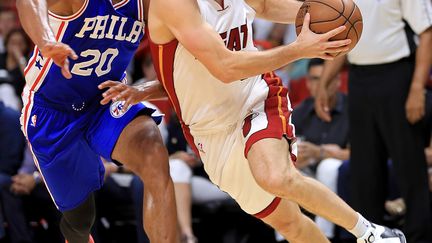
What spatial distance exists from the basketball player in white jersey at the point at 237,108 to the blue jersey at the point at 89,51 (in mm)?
177

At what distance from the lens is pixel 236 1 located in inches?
203

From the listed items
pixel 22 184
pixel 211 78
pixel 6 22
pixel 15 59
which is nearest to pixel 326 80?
pixel 211 78

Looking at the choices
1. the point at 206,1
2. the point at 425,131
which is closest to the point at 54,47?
the point at 206,1

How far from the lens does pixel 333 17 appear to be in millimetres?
4707

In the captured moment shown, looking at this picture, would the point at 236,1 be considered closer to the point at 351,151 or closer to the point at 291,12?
the point at 291,12

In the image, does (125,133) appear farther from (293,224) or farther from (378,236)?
(378,236)

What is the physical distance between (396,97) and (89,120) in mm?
2455

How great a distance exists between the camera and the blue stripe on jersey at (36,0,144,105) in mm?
5188

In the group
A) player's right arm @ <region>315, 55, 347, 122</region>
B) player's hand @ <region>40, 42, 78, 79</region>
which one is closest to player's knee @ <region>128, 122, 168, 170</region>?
player's hand @ <region>40, 42, 78, 79</region>

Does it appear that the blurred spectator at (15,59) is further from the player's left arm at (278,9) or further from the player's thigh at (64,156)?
the player's left arm at (278,9)

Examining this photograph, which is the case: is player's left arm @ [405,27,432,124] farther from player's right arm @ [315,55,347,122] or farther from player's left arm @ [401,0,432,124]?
player's right arm @ [315,55,347,122]

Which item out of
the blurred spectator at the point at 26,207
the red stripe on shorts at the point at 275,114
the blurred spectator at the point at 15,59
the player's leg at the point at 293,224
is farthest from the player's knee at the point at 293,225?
the blurred spectator at the point at 15,59

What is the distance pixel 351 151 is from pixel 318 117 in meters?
0.90

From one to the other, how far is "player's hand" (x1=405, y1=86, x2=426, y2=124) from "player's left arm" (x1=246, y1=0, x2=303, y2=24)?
1.55m
